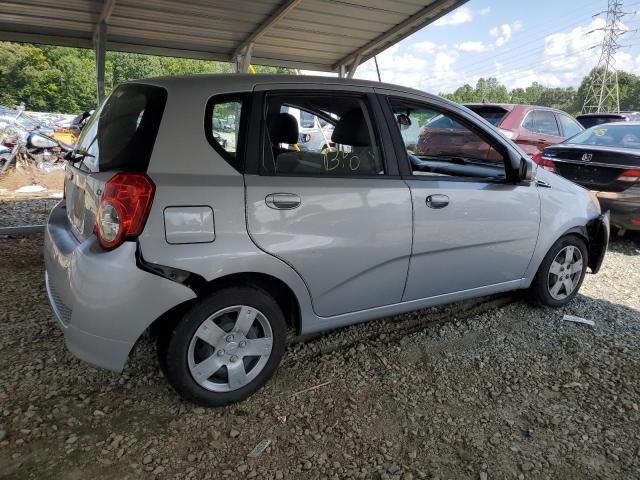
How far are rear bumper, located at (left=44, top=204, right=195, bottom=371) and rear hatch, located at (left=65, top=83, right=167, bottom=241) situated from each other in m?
0.23

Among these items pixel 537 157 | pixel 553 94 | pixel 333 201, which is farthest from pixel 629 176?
pixel 553 94

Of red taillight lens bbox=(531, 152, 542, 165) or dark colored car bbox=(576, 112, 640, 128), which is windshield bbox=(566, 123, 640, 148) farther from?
dark colored car bbox=(576, 112, 640, 128)

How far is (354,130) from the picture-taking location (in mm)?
2627

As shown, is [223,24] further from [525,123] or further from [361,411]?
[361,411]

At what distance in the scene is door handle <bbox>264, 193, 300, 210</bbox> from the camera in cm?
220

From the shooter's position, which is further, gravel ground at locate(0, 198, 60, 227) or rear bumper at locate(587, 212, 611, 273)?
gravel ground at locate(0, 198, 60, 227)

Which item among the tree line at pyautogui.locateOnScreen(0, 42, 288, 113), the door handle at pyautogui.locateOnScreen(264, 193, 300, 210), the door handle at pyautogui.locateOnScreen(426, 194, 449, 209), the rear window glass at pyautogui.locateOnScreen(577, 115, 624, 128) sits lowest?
the door handle at pyautogui.locateOnScreen(426, 194, 449, 209)

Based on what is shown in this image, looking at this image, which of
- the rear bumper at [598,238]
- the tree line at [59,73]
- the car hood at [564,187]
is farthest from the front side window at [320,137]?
the tree line at [59,73]

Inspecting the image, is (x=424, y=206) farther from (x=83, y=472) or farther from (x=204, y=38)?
(x=204, y=38)

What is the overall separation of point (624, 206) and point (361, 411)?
4.53 meters

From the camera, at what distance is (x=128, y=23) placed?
6.77 metres

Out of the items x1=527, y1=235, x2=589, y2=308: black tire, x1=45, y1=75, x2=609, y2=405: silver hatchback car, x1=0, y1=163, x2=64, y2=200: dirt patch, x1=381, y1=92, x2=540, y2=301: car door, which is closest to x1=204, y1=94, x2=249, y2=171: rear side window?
x1=45, y1=75, x2=609, y2=405: silver hatchback car

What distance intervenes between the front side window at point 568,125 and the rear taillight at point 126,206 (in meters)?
8.53

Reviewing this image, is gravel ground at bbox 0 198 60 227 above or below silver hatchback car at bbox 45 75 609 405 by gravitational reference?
below
